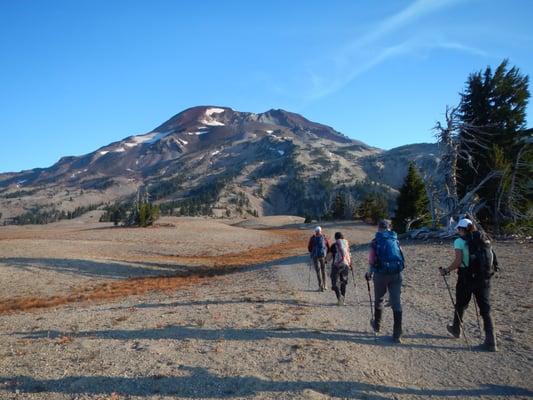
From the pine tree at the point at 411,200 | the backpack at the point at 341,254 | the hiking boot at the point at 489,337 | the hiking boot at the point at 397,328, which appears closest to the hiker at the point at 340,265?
the backpack at the point at 341,254

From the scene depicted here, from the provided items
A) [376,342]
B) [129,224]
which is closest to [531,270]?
[376,342]

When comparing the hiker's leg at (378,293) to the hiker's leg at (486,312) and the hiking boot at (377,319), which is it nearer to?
the hiking boot at (377,319)

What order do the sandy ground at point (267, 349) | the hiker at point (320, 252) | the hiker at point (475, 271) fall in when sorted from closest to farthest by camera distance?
the sandy ground at point (267, 349)
the hiker at point (475, 271)
the hiker at point (320, 252)

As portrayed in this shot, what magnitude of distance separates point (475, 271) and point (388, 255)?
1.81 m

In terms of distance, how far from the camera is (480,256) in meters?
8.84

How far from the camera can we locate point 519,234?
28.4 metres

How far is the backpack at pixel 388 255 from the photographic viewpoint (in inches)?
375

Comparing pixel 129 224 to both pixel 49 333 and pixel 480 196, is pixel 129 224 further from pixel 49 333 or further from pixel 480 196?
pixel 49 333

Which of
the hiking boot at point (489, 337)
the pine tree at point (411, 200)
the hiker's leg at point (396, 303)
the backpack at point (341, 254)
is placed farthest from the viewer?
the pine tree at point (411, 200)

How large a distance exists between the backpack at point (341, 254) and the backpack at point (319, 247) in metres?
2.66

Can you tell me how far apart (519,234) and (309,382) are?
87.8ft

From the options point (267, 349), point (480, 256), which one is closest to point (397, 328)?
point (480, 256)

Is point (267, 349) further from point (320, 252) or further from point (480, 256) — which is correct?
point (320, 252)

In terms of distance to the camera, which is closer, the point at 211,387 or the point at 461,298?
the point at 211,387
